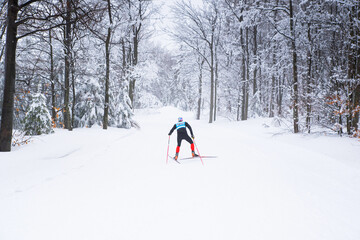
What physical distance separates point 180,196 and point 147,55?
23.7 m

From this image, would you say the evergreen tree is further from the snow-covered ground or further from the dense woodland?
the snow-covered ground

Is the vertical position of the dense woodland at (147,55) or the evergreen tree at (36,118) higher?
the dense woodland at (147,55)

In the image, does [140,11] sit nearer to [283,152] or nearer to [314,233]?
[283,152]

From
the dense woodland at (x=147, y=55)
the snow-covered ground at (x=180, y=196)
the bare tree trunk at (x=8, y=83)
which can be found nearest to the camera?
the snow-covered ground at (x=180, y=196)

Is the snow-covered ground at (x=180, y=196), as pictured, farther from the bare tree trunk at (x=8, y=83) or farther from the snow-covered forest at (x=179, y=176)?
the bare tree trunk at (x=8, y=83)

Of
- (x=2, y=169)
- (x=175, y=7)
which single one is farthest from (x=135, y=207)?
(x=175, y=7)

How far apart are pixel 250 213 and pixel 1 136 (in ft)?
26.4

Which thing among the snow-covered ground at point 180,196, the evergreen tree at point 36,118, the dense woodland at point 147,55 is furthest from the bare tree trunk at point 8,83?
the evergreen tree at point 36,118

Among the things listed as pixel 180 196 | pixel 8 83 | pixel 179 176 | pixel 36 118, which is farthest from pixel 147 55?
pixel 180 196

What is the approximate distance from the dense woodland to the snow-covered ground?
2574 mm

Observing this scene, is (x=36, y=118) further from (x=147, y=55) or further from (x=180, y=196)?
(x=147, y=55)

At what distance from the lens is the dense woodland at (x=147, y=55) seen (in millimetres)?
7715

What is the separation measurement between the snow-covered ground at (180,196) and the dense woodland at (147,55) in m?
2.57

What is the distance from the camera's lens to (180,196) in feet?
13.2
